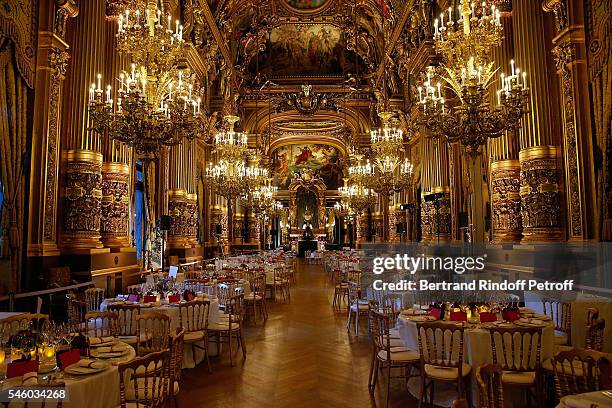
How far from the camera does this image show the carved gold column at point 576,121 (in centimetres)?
625

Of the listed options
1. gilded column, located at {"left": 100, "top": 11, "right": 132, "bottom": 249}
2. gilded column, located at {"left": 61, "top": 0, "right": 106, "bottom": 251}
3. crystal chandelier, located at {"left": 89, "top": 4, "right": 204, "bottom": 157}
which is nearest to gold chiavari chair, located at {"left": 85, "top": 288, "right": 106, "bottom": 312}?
gilded column, located at {"left": 61, "top": 0, "right": 106, "bottom": 251}

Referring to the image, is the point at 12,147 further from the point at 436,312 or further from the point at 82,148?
the point at 436,312

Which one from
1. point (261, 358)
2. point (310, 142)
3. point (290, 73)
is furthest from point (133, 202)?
point (310, 142)

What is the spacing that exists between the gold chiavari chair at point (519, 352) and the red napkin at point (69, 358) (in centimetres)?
328

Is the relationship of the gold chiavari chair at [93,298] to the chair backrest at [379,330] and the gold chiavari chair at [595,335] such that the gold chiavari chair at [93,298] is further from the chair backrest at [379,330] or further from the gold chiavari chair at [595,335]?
the gold chiavari chair at [595,335]

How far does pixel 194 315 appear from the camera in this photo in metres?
5.53

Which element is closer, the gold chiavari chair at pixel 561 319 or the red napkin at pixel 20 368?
the red napkin at pixel 20 368

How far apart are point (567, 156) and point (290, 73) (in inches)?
716

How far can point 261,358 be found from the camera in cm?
596

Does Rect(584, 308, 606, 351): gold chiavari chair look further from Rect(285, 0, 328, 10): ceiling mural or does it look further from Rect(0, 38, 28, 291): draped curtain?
Rect(285, 0, 328, 10): ceiling mural

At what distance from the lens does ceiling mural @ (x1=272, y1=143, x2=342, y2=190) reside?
1347 inches

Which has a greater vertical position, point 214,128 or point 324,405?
point 214,128

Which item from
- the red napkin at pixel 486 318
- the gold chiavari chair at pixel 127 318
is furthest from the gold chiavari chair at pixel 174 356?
the red napkin at pixel 486 318

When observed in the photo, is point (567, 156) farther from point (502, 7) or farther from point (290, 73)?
point (290, 73)
